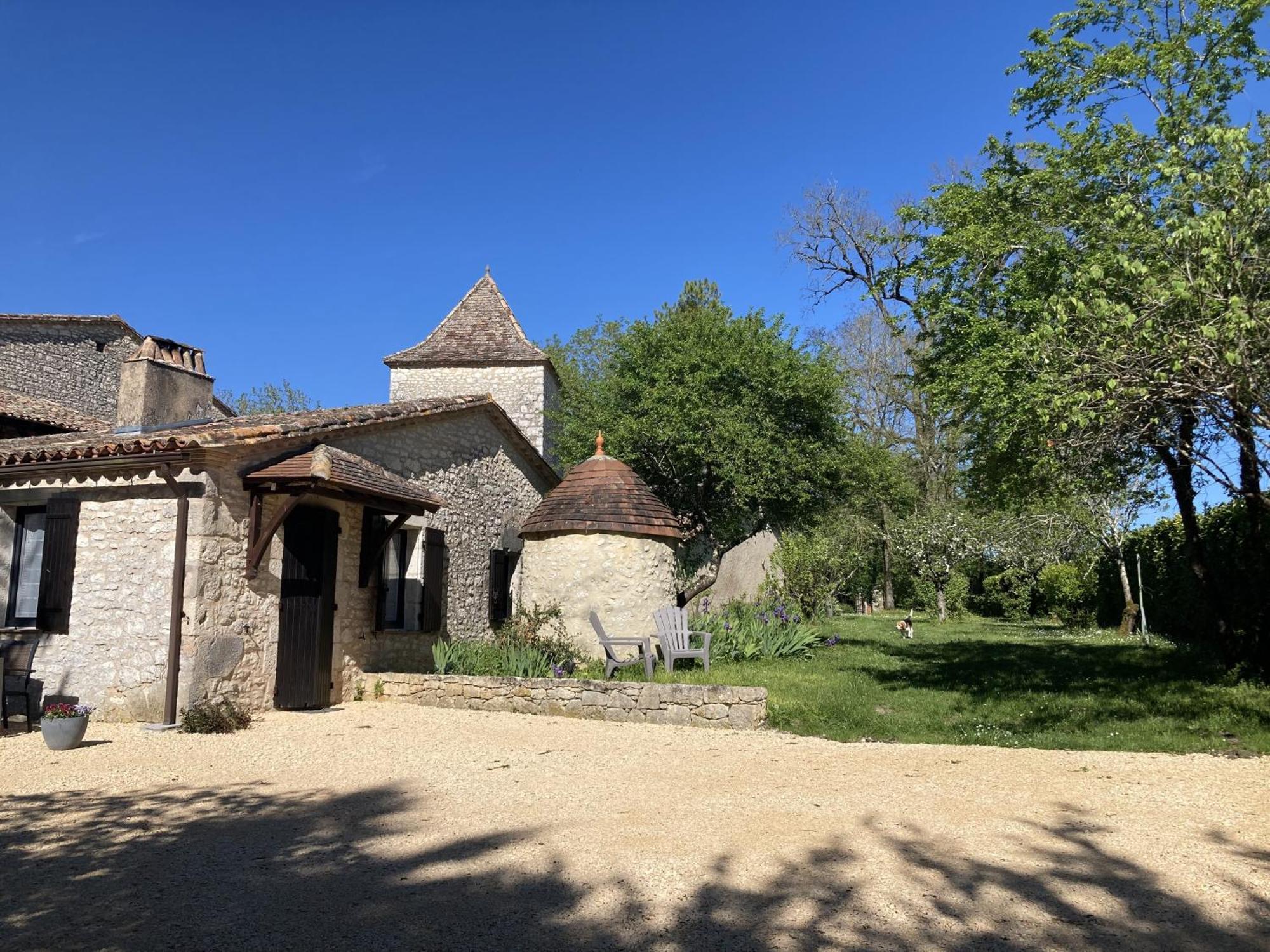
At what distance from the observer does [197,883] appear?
4395mm

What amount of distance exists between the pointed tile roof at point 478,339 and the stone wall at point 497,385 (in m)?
0.22

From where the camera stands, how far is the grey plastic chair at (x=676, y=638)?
447 inches

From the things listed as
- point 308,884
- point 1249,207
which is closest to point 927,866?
point 308,884

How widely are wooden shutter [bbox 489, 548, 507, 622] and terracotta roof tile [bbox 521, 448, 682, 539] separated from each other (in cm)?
224

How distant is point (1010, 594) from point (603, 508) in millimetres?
22055

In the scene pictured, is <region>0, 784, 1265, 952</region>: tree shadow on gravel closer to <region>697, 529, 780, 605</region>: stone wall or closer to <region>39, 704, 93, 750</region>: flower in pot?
<region>39, 704, 93, 750</region>: flower in pot

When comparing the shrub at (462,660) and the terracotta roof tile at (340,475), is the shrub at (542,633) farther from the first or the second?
the terracotta roof tile at (340,475)

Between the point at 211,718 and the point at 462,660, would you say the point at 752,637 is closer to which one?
the point at 462,660

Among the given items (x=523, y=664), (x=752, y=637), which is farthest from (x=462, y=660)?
(x=752, y=637)

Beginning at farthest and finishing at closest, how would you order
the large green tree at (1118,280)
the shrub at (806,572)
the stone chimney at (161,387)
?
1. the shrub at (806,572)
2. the stone chimney at (161,387)
3. the large green tree at (1118,280)

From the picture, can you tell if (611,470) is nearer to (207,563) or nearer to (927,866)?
(207,563)

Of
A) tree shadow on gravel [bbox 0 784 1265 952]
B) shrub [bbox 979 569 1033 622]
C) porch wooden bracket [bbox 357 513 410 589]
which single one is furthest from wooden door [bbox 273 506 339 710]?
shrub [bbox 979 569 1033 622]

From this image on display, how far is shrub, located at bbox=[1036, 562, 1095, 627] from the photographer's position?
79.5 feet

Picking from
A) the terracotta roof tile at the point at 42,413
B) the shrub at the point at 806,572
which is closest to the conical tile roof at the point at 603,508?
the shrub at the point at 806,572
